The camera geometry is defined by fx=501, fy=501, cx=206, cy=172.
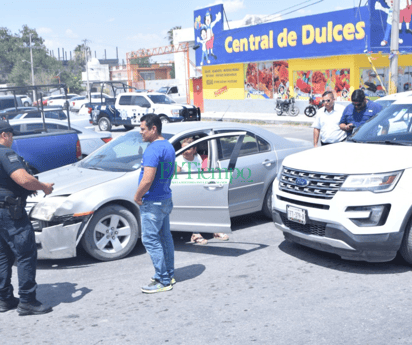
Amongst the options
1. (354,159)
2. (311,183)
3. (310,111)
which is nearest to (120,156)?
(311,183)

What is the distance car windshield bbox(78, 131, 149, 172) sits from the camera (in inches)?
249

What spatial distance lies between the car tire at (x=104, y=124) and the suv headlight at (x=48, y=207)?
19053mm

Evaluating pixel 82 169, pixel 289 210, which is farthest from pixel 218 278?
pixel 82 169

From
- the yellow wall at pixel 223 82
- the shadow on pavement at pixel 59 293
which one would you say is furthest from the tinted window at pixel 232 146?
the yellow wall at pixel 223 82

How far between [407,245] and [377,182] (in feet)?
2.34

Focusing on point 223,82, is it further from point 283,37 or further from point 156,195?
point 156,195

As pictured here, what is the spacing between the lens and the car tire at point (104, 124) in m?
24.3

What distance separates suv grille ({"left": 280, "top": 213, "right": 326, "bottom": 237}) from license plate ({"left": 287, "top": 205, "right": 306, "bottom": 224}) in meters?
0.08

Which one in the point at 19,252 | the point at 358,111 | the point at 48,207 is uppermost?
the point at 358,111

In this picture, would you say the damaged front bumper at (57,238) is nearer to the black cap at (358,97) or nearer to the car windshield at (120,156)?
the car windshield at (120,156)

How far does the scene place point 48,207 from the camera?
5.47 meters

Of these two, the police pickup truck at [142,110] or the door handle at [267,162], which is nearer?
the door handle at [267,162]

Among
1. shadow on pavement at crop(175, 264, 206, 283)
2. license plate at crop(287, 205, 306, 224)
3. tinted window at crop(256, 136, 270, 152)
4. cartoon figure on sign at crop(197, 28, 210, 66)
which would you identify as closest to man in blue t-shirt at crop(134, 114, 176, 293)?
shadow on pavement at crop(175, 264, 206, 283)

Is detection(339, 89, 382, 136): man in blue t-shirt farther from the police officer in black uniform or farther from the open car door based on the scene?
the police officer in black uniform
